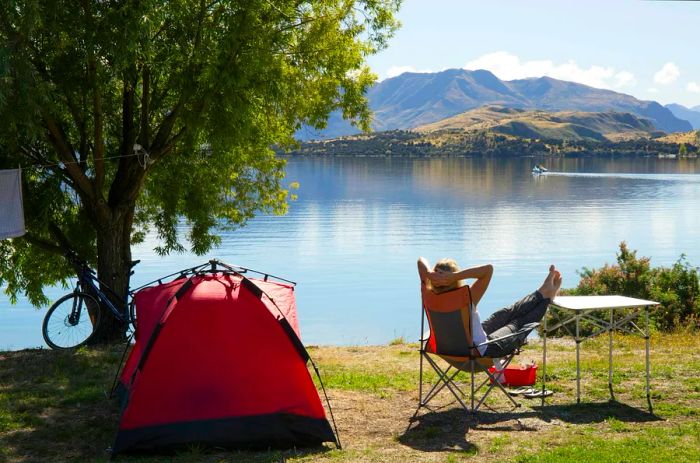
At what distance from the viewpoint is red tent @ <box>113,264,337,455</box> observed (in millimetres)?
7336

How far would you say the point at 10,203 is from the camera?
1136 cm

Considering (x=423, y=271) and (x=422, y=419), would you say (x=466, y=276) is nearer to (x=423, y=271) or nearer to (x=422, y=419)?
(x=423, y=271)

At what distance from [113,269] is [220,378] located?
5854mm

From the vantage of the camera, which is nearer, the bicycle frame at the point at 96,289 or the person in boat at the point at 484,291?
the person in boat at the point at 484,291

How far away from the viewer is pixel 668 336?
1398 cm

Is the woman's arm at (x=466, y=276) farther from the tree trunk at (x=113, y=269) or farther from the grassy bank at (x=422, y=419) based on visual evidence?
the tree trunk at (x=113, y=269)

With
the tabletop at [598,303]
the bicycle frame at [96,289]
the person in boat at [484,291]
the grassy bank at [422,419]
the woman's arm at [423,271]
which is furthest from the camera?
the bicycle frame at [96,289]

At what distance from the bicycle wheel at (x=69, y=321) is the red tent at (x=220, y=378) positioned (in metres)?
4.68

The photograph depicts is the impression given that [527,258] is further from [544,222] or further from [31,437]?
[31,437]

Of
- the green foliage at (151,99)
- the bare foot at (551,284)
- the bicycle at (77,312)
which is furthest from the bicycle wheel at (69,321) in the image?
the bare foot at (551,284)

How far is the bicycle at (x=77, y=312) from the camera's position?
12.3 meters

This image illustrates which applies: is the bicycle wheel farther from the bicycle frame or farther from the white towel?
the white towel

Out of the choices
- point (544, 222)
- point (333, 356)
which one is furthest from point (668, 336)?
point (544, 222)

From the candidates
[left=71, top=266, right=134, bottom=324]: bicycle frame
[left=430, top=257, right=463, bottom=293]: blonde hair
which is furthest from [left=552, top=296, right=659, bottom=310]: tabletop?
[left=71, top=266, right=134, bottom=324]: bicycle frame
